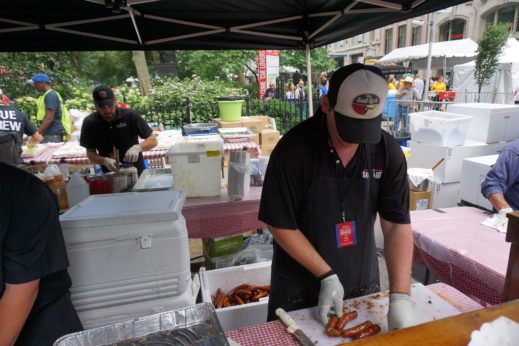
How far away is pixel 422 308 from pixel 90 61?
2816 cm

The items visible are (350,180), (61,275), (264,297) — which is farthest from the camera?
(264,297)

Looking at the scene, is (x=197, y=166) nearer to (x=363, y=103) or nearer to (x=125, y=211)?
(x=125, y=211)

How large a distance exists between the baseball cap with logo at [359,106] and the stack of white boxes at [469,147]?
4.02m

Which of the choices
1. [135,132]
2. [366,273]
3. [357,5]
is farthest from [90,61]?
[366,273]

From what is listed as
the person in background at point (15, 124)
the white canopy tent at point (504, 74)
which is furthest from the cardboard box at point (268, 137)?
the white canopy tent at point (504, 74)

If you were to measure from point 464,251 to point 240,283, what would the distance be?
1.78 meters

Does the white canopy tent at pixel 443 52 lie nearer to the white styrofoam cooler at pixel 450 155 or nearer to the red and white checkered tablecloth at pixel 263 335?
the white styrofoam cooler at pixel 450 155

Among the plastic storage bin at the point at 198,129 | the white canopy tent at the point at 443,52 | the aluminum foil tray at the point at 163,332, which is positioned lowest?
the aluminum foil tray at the point at 163,332

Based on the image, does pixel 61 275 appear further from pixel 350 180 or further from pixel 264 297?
pixel 264 297

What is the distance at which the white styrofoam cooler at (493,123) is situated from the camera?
5074 millimetres

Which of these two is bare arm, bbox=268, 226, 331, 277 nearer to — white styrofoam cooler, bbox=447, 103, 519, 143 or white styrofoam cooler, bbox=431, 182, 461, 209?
white styrofoam cooler, bbox=431, 182, 461, 209

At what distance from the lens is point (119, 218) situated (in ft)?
5.89

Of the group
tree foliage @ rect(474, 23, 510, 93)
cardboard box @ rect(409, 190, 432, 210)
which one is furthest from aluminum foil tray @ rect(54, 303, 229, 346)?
tree foliage @ rect(474, 23, 510, 93)

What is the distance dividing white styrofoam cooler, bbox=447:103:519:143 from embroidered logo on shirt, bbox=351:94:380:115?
462 centimetres
